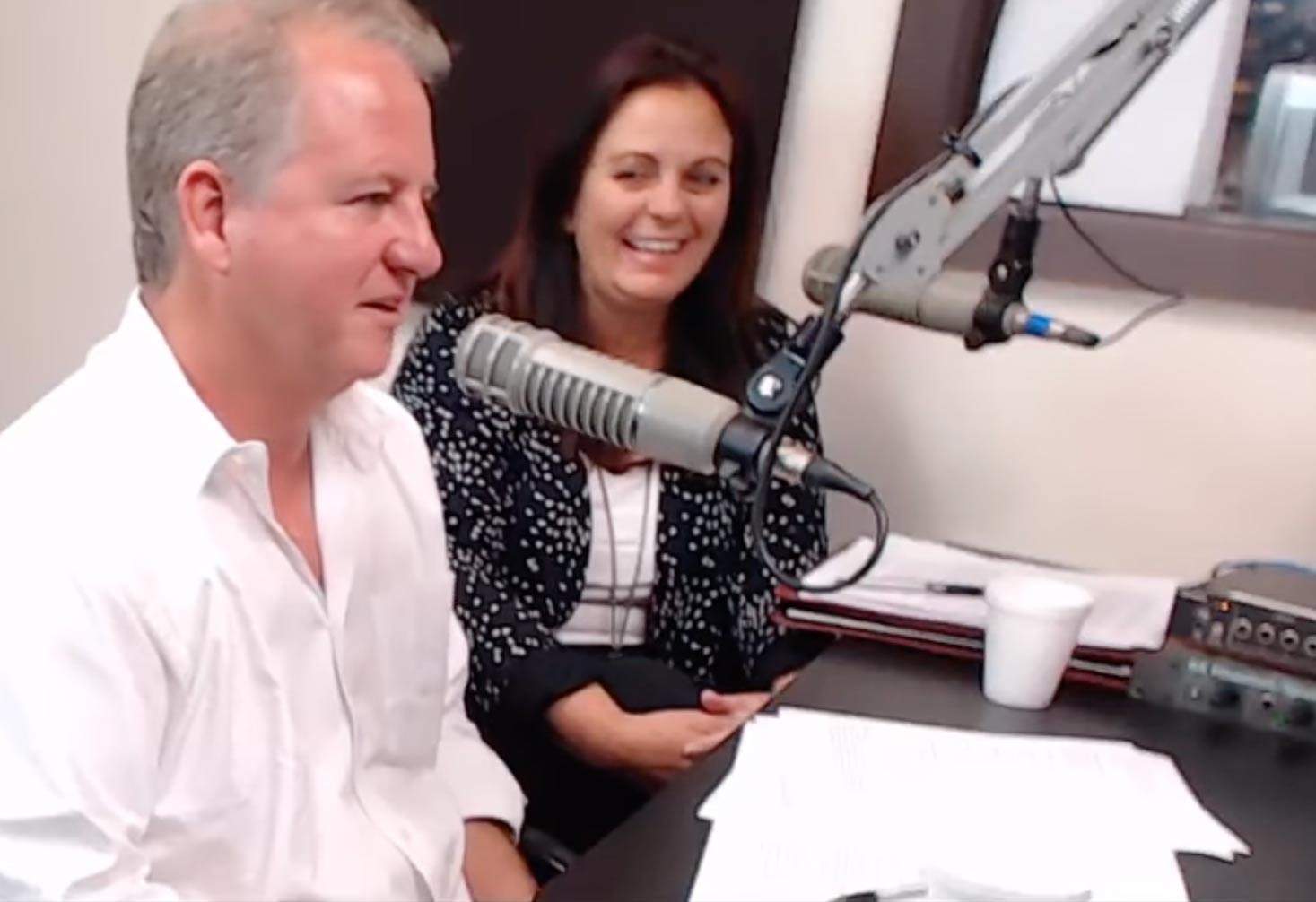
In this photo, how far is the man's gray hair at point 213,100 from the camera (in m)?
1.18

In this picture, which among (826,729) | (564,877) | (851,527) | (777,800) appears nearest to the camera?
(564,877)

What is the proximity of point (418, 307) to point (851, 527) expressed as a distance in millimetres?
606

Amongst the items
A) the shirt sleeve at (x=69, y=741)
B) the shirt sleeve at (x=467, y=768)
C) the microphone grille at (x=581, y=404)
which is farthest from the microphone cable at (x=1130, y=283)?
Answer: the shirt sleeve at (x=69, y=741)

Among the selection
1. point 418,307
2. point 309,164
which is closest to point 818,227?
point 418,307

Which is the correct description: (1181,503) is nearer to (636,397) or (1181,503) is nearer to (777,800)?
(777,800)

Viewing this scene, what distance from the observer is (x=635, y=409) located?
94 cm

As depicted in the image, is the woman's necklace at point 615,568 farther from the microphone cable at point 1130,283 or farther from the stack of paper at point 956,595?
the microphone cable at point 1130,283

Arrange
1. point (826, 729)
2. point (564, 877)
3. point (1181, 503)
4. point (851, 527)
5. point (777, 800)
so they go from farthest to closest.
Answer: point (851, 527) < point (1181, 503) < point (826, 729) < point (777, 800) < point (564, 877)

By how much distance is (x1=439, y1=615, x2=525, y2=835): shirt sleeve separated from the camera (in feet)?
4.90

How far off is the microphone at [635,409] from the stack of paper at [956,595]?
57cm

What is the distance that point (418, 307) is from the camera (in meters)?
2.23

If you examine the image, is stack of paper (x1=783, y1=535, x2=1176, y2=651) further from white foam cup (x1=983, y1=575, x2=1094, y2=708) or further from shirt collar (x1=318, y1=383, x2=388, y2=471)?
shirt collar (x1=318, y1=383, x2=388, y2=471)

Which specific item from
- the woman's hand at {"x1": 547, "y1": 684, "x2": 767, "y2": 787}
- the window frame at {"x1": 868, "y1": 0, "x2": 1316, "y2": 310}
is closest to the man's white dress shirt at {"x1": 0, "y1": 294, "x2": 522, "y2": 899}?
the woman's hand at {"x1": 547, "y1": 684, "x2": 767, "y2": 787}

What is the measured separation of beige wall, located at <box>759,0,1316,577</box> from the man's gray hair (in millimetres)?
900
